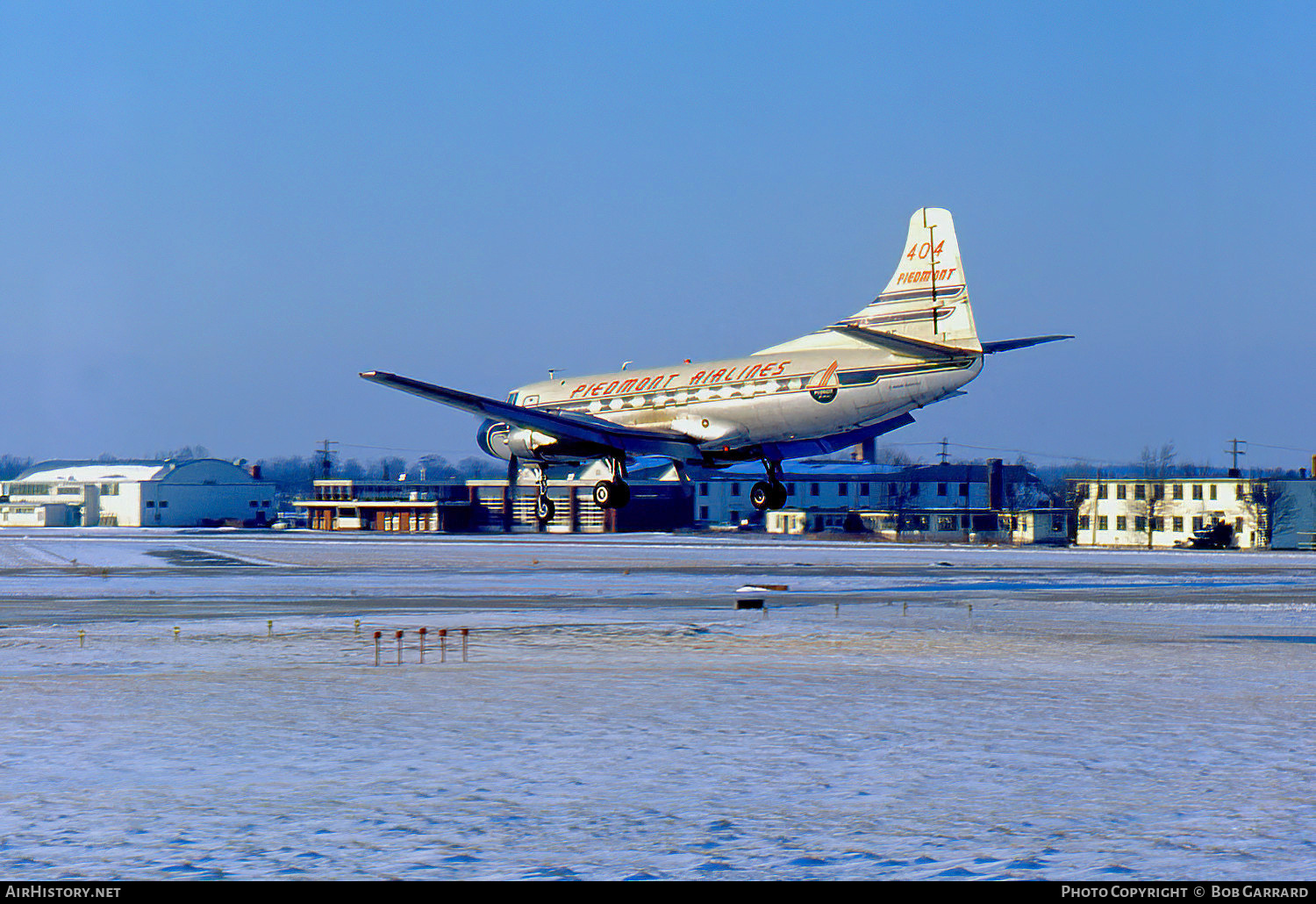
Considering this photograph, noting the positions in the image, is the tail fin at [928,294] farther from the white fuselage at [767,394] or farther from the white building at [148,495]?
the white building at [148,495]

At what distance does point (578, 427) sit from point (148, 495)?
14548cm

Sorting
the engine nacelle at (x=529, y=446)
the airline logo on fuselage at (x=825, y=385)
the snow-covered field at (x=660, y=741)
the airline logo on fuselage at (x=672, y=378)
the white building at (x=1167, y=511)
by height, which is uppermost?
the airline logo on fuselage at (x=672, y=378)

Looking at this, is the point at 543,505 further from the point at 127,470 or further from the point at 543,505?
the point at 127,470

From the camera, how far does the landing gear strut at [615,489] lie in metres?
50.2

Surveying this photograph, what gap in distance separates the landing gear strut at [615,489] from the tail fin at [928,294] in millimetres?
11031

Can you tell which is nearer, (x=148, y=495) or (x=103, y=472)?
(x=148, y=495)

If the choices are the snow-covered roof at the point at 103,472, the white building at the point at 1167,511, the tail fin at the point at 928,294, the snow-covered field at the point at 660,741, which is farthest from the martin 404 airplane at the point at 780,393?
the snow-covered roof at the point at 103,472

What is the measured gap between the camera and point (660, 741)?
22.8 meters

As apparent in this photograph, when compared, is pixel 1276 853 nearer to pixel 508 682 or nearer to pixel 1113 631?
pixel 508 682

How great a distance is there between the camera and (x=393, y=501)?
6988 inches

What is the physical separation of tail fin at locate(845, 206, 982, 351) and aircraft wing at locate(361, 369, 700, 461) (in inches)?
326

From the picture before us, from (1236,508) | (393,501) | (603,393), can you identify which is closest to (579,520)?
(393,501)

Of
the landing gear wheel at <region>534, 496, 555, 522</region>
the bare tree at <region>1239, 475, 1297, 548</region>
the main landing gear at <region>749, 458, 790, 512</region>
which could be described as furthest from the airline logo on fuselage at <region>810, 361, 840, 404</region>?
the bare tree at <region>1239, 475, 1297, 548</region>

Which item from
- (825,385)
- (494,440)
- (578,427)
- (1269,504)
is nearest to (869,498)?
(1269,504)
